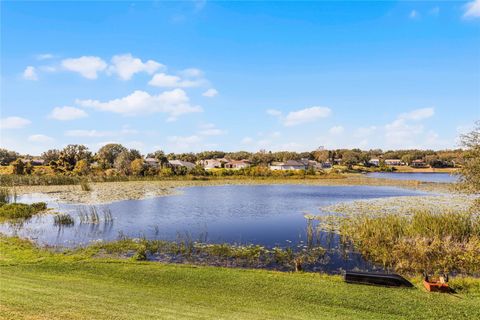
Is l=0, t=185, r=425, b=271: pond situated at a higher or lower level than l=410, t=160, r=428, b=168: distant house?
lower

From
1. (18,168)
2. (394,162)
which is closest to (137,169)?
(18,168)

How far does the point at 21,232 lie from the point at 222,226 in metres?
13.0

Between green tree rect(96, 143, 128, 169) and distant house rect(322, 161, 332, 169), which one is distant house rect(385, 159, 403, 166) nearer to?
distant house rect(322, 161, 332, 169)

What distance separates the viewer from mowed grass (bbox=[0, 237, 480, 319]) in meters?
8.48

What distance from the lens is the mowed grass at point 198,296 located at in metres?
8.48

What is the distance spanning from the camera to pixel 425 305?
956 cm

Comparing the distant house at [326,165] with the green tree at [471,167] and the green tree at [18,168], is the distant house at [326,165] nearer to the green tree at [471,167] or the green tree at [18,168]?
the green tree at [18,168]

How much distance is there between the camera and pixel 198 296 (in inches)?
397

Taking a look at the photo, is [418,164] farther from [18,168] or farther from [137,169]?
[18,168]

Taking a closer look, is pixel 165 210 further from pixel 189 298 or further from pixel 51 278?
pixel 189 298

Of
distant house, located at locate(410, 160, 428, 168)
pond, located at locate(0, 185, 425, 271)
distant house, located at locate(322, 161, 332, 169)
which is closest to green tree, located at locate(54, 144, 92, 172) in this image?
pond, located at locate(0, 185, 425, 271)

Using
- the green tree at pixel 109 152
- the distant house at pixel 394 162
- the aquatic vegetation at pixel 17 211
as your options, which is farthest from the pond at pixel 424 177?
the green tree at pixel 109 152

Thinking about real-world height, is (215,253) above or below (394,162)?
below

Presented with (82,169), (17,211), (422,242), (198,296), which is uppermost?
(82,169)
